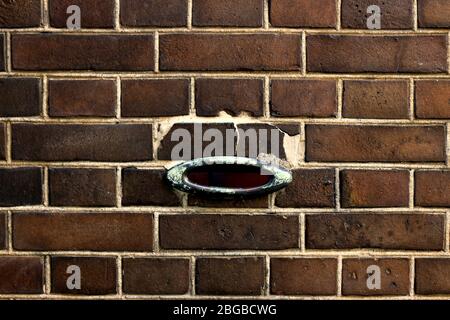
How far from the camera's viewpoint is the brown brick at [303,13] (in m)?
1.07

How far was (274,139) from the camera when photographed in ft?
3.54

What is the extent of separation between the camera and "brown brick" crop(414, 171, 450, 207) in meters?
1.08

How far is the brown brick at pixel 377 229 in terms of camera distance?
3.57ft

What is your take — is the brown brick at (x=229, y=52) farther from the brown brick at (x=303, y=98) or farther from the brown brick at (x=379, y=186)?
the brown brick at (x=379, y=186)

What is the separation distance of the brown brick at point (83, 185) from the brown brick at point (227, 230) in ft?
0.44

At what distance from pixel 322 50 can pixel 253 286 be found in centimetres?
52

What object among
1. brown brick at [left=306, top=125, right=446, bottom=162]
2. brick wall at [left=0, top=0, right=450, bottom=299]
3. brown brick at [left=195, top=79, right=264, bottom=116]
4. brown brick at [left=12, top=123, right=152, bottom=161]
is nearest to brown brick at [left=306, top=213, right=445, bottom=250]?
brick wall at [left=0, top=0, right=450, bottom=299]

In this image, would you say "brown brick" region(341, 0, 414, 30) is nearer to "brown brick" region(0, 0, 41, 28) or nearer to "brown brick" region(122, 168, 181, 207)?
"brown brick" region(122, 168, 181, 207)

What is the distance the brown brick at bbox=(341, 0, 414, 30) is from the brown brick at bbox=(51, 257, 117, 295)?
2.33 feet

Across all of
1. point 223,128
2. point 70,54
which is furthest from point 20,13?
point 223,128

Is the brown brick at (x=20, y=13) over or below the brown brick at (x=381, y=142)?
over

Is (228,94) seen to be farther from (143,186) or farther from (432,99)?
(432,99)

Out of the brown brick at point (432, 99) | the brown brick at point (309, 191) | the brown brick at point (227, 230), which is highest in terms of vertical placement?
the brown brick at point (432, 99)

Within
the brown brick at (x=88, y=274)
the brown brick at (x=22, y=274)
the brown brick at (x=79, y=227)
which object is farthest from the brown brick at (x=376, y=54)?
the brown brick at (x=22, y=274)
